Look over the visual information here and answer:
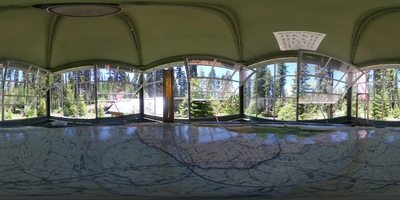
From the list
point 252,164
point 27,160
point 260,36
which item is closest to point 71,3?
point 27,160

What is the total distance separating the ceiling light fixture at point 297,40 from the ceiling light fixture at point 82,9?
0.67 metres

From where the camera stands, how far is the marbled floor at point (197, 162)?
2.24 ft

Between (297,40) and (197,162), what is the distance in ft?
2.16

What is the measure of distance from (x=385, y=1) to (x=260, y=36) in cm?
45

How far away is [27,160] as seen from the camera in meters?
0.90

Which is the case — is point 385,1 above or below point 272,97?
above

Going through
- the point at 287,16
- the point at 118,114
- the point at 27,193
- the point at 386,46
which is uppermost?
the point at 287,16

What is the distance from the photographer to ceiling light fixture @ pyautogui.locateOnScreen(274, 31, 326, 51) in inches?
40.1

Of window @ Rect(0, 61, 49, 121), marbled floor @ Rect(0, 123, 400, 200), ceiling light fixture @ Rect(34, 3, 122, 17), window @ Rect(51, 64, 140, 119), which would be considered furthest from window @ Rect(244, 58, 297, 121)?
window @ Rect(0, 61, 49, 121)

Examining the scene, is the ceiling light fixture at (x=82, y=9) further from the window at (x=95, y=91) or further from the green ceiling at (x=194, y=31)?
the window at (x=95, y=91)

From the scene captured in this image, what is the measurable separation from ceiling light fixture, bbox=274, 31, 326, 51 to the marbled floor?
39cm

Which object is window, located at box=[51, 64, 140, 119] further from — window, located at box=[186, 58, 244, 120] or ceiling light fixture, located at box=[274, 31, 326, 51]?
ceiling light fixture, located at box=[274, 31, 326, 51]

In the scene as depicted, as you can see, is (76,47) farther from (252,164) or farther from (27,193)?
(252,164)

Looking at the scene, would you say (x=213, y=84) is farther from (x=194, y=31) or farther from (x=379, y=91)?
(x=379, y=91)
